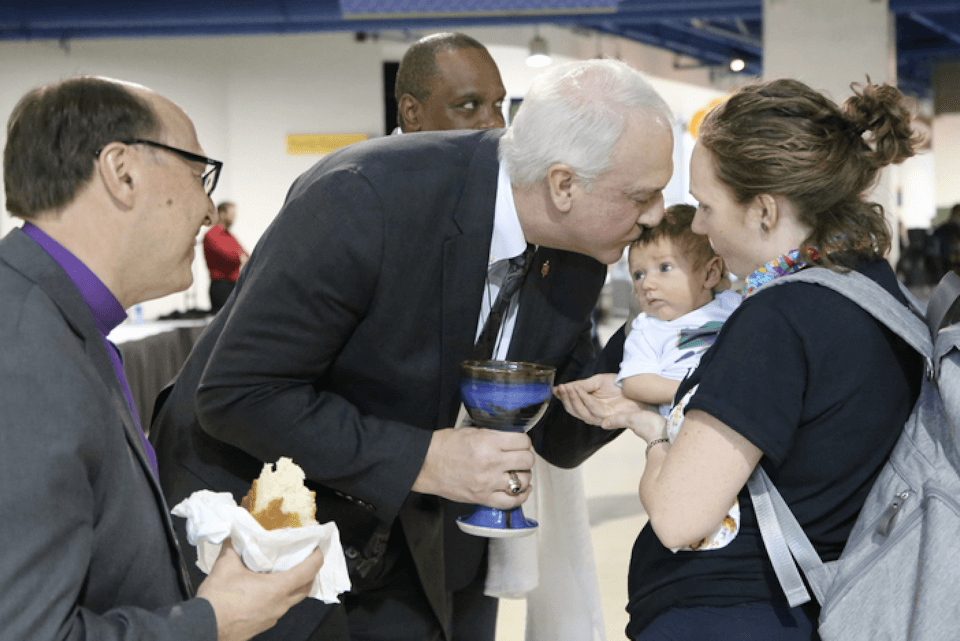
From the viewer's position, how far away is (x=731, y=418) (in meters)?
1.23

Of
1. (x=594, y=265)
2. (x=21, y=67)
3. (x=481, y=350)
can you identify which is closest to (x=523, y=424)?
(x=481, y=350)

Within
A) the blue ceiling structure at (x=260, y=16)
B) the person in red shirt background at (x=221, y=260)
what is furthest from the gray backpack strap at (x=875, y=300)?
the blue ceiling structure at (x=260, y=16)

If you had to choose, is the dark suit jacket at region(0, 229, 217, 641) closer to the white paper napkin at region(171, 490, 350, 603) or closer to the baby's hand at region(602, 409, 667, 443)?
the white paper napkin at region(171, 490, 350, 603)

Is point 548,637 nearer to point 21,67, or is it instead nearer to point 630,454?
point 630,454

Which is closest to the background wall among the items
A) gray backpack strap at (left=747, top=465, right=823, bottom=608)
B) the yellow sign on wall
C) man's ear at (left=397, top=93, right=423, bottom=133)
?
the yellow sign on wall

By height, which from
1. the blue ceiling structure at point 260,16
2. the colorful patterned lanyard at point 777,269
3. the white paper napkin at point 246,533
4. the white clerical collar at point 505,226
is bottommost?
the white paper napkin at point 246,533

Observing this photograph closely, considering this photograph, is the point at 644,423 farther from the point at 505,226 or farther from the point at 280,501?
the point at 280,501

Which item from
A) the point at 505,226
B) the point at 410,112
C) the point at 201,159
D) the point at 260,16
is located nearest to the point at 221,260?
the point at 260,16

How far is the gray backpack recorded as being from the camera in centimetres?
114

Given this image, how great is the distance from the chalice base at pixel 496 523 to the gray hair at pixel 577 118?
0.64 meters

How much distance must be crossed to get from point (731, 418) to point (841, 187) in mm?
432

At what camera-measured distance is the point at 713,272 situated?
2131 mm

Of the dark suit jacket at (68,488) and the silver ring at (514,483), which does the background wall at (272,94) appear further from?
the dark suit jacket at (68,488)

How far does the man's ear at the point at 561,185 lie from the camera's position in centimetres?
172
